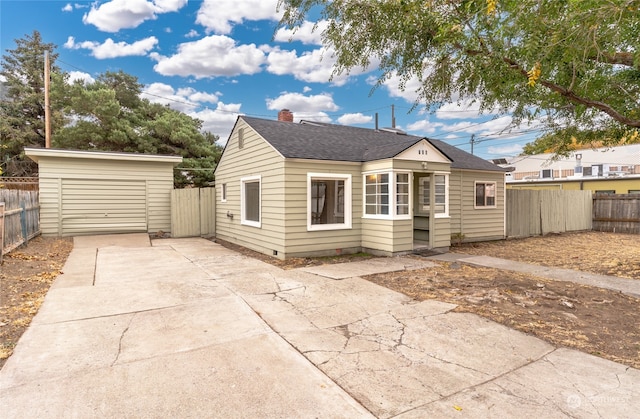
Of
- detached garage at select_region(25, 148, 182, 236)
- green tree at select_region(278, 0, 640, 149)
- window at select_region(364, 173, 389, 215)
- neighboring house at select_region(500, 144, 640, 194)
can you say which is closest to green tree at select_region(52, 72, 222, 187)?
detached garage at select_region(25, 148, 182, 236)

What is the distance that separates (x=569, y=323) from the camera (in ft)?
13.2

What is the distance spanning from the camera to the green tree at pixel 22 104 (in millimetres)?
22406

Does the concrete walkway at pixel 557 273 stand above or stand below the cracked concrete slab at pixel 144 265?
below

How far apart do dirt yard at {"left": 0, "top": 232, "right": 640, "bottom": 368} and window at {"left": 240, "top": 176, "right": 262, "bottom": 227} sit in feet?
4.97

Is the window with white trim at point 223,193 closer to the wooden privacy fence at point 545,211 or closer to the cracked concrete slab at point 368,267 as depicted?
the cracked concrete slab at point 368,267

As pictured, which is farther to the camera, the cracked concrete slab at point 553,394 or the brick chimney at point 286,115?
the brick chimney at point 286,115

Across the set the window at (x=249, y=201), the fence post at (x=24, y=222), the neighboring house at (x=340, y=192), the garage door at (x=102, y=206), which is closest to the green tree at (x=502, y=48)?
the neighboring house at (x=340, y=192)

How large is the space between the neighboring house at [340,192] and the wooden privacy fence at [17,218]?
17.6 ft

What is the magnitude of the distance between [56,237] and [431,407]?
1291cm

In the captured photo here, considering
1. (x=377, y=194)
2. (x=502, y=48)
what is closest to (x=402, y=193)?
(x=377, y=194)

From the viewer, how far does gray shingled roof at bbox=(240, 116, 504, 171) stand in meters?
8.39

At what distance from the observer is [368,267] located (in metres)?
7.16

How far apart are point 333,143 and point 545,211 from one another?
969 centimetres

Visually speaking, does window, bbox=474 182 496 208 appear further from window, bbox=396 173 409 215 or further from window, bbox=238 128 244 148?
window, bbox=238 128 244 148
